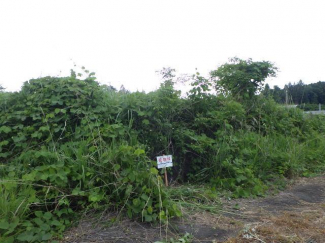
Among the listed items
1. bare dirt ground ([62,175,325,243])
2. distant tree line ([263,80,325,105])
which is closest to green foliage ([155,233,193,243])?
bare dirt ground ([62,175,325,243])

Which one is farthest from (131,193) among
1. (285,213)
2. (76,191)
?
(285,213)

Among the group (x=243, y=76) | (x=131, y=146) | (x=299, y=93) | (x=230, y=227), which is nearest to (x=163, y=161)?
(x=131, y=146)

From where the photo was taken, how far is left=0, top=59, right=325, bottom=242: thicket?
3.42 metres

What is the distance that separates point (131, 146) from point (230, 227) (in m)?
1.57

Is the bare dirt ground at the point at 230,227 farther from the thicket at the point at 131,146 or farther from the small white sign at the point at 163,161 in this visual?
the small white sign at the point at 163,161

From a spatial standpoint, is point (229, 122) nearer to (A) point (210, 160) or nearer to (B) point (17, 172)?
(A) point (210, 160)

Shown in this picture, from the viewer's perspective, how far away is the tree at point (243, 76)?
291 inches

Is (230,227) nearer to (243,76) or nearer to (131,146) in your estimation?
(131,146)

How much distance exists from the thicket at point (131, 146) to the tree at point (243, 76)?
24 mm

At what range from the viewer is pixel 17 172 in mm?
3770

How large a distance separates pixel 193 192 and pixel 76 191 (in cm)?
173

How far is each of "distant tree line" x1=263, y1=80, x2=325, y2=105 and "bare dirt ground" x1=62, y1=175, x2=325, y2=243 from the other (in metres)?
4.45

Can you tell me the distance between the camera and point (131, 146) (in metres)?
4.24

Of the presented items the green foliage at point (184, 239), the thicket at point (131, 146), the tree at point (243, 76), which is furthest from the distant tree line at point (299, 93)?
the green foliage at point (184, 239)
